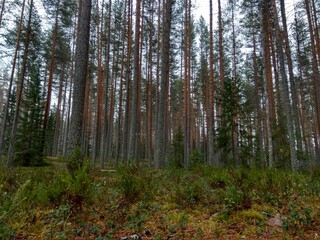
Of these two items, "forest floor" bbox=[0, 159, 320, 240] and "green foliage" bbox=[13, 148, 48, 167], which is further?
"green foliage" bbox=[13, 148, 48, 167]

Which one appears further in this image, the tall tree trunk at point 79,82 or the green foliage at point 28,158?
the green foliage at point 28,158

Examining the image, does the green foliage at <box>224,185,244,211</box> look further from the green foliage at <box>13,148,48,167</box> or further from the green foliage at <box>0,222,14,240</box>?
the green foliage at <box>13,148,48,167</box>

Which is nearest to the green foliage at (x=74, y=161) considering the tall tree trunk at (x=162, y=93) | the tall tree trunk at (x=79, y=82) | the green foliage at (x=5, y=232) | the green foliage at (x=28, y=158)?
the tall tree trunk at (x=79, y=82)

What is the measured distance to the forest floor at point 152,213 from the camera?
9.42 feet

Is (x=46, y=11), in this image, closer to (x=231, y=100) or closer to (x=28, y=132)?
(x=28, y=132)

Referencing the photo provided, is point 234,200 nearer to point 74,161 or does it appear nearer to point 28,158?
point 74,161

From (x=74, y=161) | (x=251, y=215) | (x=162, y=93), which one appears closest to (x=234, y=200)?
(x=251, y=215)

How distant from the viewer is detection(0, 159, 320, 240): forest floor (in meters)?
2.87

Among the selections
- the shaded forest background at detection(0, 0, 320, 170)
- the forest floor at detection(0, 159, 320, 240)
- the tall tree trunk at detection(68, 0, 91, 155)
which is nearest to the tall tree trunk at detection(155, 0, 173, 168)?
the shaded forest background at detection(0, 0, 320, 170)

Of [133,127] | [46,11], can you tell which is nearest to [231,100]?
[133,127]

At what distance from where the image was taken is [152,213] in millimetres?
3844

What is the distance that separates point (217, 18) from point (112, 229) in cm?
1680

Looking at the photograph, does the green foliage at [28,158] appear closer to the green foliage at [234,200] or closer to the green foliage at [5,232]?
the green foliage at [5,232]

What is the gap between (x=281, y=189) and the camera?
4820mm
